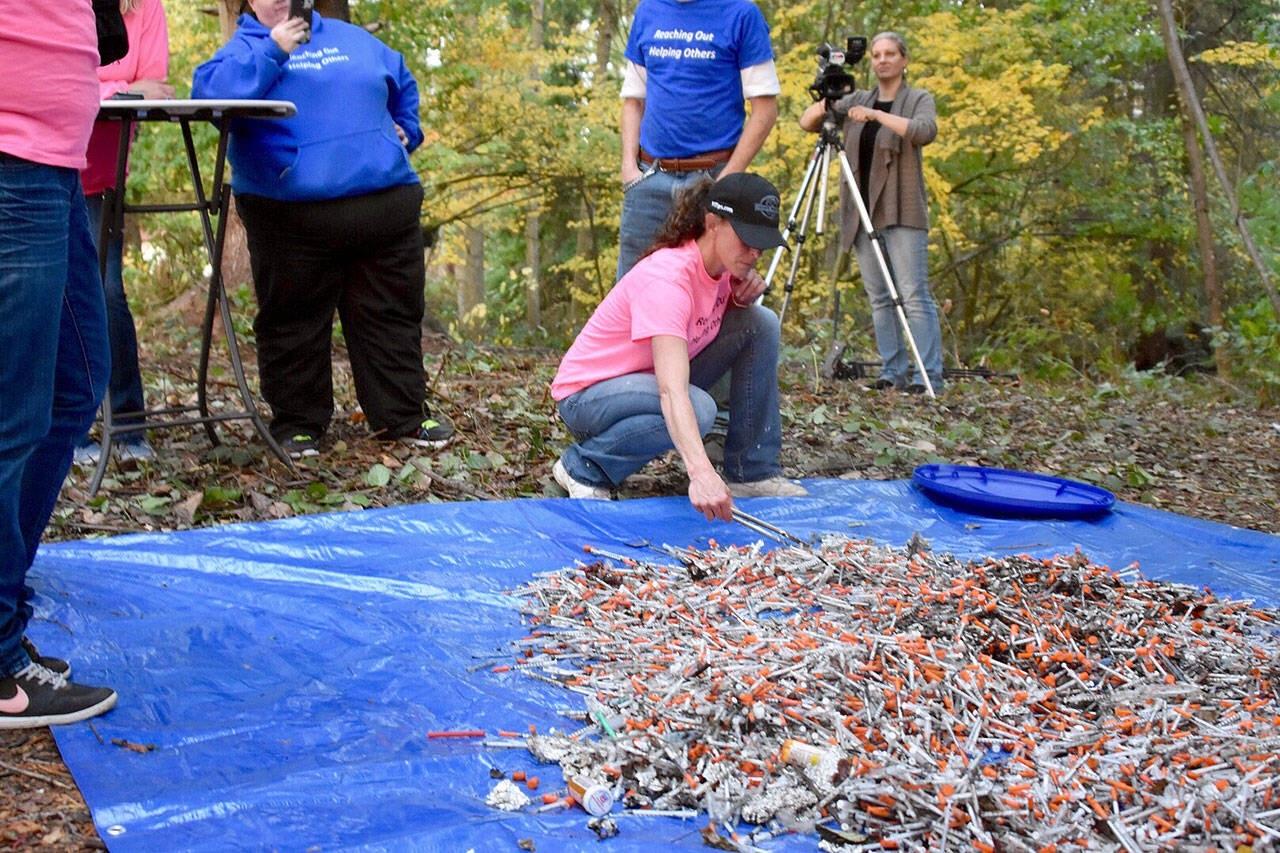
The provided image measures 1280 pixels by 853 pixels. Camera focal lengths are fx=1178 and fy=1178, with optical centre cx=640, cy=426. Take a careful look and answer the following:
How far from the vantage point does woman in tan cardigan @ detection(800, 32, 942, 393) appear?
633cm

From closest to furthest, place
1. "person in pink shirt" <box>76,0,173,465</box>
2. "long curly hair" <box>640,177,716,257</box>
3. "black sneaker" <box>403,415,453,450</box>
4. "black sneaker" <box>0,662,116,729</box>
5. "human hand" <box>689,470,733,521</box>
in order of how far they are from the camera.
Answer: "black sneaker" <box>0,662,116,729</box>
"human hand" <box>689,470,733,521</box>
"long curly hair" <box>640,177,716,257</box>
"person in pink shirt" <box>76,0,173,465</box>
"black sneaker" <box>403,415,453,450</box>

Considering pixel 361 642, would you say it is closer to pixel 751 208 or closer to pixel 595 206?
pixel 751 208

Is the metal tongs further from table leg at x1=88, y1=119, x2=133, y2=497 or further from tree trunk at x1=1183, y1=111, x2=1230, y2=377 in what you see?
tree trunk at x1=1183, y1=111, x2=1230, y2=377

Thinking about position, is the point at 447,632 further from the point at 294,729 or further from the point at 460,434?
the point at 460,434

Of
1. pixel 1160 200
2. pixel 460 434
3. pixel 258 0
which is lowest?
pixel 460 434

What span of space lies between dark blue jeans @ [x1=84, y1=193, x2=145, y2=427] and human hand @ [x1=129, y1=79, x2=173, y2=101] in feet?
1.19

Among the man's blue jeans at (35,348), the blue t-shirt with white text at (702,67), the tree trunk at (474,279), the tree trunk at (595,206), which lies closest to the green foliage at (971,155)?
the tree trunk at (595,206)

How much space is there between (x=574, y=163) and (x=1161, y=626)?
8.71m

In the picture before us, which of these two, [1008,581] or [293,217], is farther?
[293,217]

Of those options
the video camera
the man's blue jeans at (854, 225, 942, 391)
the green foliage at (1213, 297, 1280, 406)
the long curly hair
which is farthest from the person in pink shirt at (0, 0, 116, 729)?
the green foliage at (1213, 297, 1280, 406)

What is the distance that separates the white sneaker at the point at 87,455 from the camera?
3990 mm

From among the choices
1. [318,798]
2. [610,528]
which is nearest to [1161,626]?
[610,528]

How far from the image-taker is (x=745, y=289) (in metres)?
3.69

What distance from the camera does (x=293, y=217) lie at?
3.95 metres
